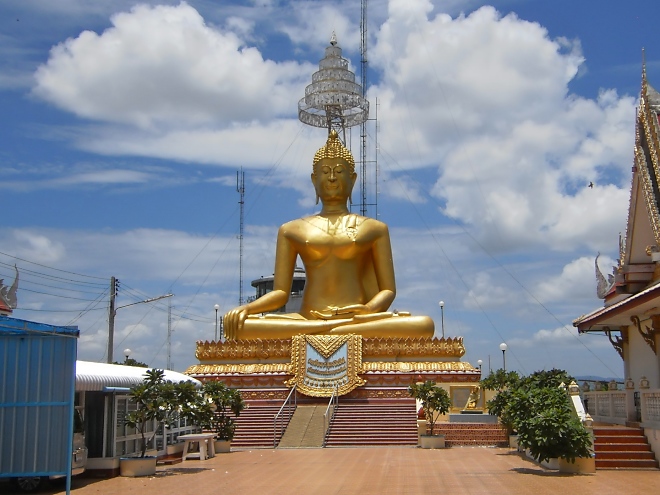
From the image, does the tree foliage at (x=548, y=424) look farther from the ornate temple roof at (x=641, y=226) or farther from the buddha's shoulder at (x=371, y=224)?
the buddha's shoulder at (x=371, y=224)

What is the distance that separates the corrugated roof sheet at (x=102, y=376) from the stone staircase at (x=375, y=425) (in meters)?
7.20

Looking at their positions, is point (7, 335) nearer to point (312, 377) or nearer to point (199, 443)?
point (199, 443)

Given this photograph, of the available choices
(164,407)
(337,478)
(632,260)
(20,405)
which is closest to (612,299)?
(632,260)

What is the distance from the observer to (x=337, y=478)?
14.2 m

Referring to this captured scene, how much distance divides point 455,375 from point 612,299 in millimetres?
7836

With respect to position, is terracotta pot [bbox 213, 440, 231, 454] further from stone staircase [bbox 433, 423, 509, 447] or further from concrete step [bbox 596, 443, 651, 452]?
concrete step [bbox 596, 443, 651, 452]

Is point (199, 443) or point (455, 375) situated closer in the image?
point (199, 443)

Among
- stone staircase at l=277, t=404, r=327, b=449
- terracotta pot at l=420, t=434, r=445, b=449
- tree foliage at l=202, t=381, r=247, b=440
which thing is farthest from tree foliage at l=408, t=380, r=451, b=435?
tree foliage at l=202, t=381, r=247, b=440

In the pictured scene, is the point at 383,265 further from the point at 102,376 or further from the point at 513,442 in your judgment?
the point at 102,376

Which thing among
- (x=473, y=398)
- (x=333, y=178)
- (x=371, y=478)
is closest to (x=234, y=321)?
(x=333, y=178)

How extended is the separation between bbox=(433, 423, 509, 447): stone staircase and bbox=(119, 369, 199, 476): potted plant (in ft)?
27.7

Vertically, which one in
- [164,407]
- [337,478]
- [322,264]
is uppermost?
[322,264]

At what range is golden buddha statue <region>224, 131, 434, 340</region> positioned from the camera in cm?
2881

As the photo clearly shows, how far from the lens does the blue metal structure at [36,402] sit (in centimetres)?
1116
